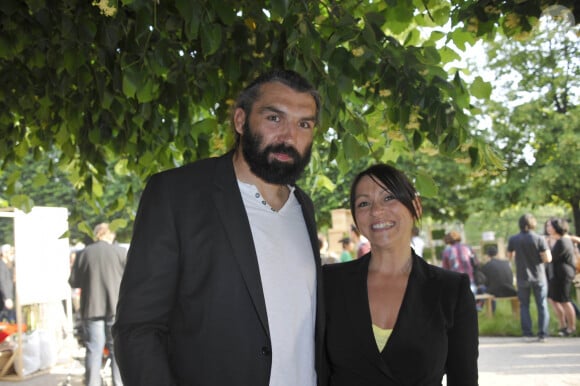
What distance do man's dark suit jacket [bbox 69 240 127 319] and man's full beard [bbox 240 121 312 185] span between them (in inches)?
233

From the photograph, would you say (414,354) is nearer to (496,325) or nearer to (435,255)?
(496,325)

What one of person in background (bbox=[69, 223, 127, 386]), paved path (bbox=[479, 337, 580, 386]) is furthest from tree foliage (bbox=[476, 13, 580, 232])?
person in background (bbox=[69, 223, 127, 386])

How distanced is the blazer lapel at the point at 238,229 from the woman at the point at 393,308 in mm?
507

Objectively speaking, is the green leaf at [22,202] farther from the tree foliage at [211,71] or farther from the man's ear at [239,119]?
the man's ear at [239,119]

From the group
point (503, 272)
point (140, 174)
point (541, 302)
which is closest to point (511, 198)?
point (503, 272)

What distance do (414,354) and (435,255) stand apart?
24.8 metres

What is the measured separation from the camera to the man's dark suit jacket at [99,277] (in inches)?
306

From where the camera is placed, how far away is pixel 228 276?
2129mm

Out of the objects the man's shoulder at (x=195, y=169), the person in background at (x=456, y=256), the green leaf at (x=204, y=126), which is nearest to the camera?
the man's shoulder at (x=195, y=169)

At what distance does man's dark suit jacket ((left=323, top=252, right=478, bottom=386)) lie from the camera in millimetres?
2396

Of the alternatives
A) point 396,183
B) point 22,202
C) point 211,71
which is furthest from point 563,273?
point 396,183

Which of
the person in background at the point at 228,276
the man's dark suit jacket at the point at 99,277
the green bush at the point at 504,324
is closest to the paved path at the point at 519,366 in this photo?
the green bush at the point at 504,324

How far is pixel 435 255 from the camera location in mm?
26578

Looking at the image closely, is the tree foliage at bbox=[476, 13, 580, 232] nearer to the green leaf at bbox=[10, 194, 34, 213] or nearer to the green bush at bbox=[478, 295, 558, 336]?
the green bush at bbox=[478, 295, 558, 336]
